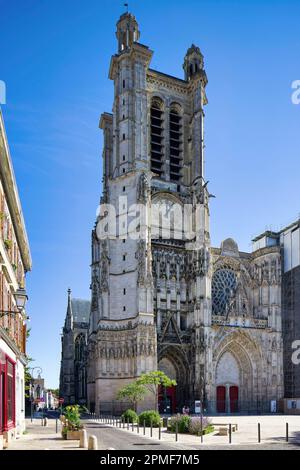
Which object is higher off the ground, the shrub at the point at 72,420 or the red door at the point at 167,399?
the shrub at the point at 72,420

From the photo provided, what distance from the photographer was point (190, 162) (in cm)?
6825

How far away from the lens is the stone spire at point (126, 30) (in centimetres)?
6725

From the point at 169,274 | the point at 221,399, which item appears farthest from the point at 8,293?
the point at 221,399

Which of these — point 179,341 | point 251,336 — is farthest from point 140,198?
point 251,336

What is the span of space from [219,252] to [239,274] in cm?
356

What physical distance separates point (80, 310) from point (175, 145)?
3511 cm

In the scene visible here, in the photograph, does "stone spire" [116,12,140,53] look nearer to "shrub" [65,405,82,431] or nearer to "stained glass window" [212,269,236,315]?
"stained glass window" [212,269,236,315]

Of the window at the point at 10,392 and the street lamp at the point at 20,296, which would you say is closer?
the street lamp at the point at 20,296

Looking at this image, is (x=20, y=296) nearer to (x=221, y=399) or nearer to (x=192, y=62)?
(x=221, y=399)

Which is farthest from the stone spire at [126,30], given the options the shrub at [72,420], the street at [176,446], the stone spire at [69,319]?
the street at [176,446]

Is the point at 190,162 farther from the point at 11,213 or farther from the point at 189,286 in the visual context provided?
the point at 11,213

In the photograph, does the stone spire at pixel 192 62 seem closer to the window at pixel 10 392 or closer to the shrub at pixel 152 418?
the shrub at pixel 152 418

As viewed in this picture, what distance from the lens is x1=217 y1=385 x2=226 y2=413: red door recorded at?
61.0m

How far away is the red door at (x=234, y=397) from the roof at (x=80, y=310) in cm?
3276
